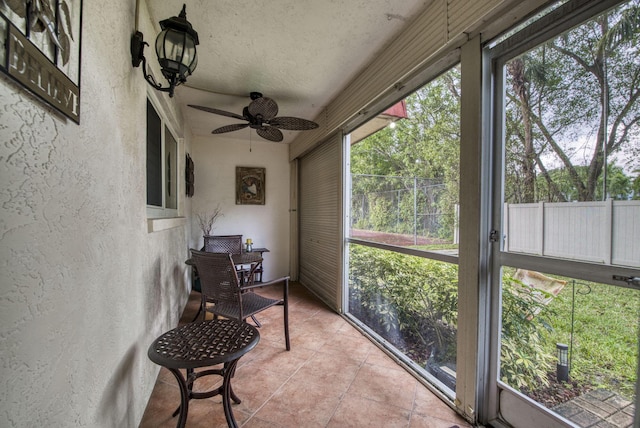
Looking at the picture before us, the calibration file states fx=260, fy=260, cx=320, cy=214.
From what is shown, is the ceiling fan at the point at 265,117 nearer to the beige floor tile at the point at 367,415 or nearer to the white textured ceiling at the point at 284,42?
the white textured ceiling at the point at 284,42

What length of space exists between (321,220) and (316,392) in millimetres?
2241

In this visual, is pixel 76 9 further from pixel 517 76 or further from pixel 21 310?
pixel 517 76

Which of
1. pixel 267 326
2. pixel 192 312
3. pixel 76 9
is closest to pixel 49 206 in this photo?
pixel 76 9

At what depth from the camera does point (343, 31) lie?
6.16ft

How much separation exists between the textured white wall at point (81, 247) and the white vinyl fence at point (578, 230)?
1844mm

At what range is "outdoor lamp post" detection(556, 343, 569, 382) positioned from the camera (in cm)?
117

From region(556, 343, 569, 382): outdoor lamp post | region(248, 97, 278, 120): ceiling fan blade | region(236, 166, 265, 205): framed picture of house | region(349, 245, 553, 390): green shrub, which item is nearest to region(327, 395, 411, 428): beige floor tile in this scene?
region(349, 245, 553, 390): green shrub

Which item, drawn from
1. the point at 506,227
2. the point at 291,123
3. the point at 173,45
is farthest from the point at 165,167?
the point at 506,227

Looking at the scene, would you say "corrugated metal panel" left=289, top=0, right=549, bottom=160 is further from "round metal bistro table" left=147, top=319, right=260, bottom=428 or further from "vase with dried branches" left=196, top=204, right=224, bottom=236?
"vase with dried branches" left=196, top=204, right=224, bottom=236

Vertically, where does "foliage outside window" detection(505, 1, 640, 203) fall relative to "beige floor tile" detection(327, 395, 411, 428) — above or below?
above

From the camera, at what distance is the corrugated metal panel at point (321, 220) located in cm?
322

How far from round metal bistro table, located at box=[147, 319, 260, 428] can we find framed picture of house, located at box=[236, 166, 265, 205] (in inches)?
125

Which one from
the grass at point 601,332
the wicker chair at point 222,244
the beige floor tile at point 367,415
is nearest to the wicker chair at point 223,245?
the wicker chair at point 222,244

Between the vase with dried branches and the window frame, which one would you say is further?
the vase with dried branches
